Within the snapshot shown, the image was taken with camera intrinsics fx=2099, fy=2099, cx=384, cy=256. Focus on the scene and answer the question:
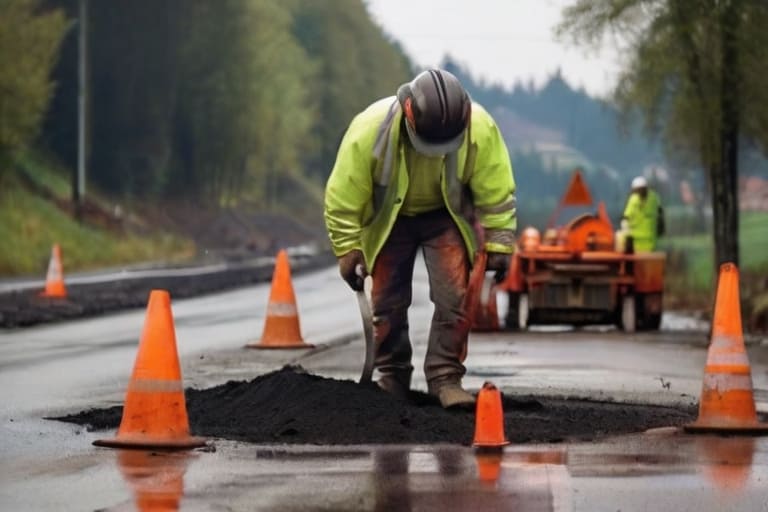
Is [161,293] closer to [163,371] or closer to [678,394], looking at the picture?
[163,371]

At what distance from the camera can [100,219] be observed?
189 feet

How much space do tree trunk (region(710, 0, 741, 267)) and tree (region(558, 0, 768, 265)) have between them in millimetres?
10

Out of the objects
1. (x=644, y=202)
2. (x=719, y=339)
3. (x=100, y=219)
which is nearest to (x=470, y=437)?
(x=719, y=339)

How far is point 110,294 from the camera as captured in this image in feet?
97.1

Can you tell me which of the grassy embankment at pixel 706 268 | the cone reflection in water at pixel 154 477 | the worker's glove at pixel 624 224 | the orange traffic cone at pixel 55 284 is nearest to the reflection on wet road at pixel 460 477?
the cone reflection in water at pixel 154 477

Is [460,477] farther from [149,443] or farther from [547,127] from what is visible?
[547,127]

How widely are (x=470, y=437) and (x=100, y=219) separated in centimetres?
4809

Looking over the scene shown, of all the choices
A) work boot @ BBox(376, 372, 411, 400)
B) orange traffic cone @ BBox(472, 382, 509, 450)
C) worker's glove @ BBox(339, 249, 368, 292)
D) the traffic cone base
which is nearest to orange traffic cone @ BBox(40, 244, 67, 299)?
work boot @ BBox(376, 372, 411, 400)

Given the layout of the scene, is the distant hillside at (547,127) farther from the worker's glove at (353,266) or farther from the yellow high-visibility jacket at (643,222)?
the worker's glove at (353,266)

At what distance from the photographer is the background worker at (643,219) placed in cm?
2448

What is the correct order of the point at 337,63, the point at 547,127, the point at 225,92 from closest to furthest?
the point at 547,127
the point at 225,92
the point at 337,63

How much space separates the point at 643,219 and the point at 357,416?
14486mm

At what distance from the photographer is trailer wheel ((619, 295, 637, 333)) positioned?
21.9m

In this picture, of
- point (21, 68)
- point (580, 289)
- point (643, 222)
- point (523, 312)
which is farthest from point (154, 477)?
point (21, 68)
